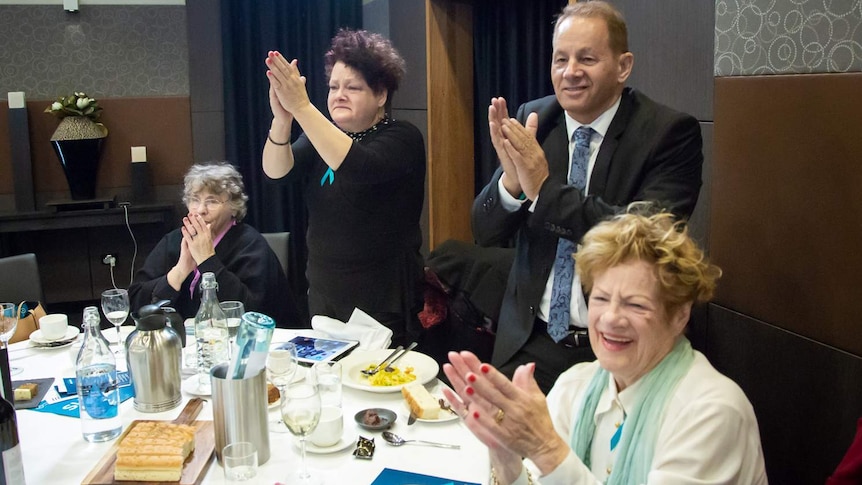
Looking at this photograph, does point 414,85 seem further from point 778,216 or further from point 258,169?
point 778,216

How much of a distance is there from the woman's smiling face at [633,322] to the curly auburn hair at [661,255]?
0.02 m

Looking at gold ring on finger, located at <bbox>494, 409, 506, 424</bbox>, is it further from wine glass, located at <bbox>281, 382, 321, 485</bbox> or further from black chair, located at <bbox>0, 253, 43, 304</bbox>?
black chair, located at <bbox>0, 253, 43, 304</bbox>

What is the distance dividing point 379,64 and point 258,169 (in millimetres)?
2943

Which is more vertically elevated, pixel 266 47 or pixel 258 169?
pixel 266 47

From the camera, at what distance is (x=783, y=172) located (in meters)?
2.01

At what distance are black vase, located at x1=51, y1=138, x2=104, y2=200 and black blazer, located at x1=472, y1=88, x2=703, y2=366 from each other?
3682mm

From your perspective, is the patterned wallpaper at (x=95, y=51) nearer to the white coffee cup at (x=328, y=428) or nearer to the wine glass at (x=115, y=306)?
the wine glass at (x=115, y=306)

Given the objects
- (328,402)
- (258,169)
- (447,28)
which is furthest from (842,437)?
(258,169)

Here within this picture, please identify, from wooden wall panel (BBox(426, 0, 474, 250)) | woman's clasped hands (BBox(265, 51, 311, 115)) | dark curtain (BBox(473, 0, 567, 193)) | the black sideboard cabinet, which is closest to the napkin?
woman's clasped hands (BBox(265, 51, 311, 115))

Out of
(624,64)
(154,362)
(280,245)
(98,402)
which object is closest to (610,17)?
(624,64)

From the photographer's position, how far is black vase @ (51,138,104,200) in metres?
4.93

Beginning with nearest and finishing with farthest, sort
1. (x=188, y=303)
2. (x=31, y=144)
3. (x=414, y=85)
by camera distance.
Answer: (x=188, y=303)
(x=414, y=85)
(x=31, y=144)

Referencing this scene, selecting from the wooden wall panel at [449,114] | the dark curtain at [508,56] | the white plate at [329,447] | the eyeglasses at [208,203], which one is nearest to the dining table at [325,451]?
the white plate at [329,447]

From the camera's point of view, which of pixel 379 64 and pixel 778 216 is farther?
pixel 379 64
